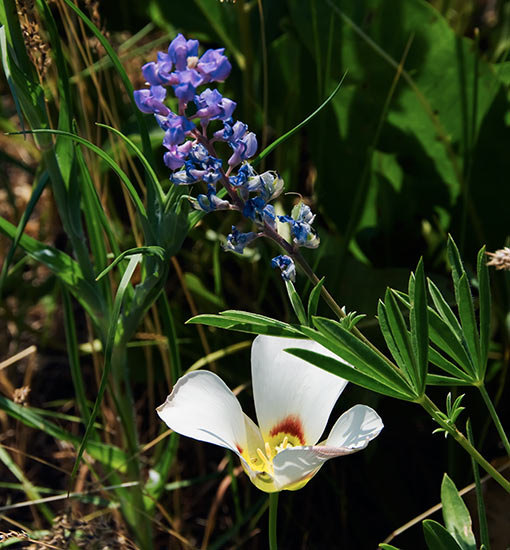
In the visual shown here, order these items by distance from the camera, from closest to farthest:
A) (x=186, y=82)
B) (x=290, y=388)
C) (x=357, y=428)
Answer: (x=186, y=82)
(x=357, y=428)
(x=290, y=388)

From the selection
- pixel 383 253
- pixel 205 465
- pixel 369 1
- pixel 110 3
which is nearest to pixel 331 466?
pixel 205 465

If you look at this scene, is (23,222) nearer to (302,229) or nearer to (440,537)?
(302,229)

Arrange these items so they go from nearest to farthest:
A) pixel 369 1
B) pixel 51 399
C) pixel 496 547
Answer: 1. pixel 496 547
2. pixel 369 1
3. pixel 51 399

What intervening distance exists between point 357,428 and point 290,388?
13 cm

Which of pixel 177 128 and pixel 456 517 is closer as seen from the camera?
pixel 177 128

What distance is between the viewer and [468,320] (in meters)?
0.70

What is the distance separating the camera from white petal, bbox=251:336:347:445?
78 centimetres

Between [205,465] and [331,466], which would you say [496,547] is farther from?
[205,465]

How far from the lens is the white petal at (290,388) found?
2.57ft

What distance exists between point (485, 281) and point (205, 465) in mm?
740

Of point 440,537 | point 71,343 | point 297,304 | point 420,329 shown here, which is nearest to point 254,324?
point 297,304

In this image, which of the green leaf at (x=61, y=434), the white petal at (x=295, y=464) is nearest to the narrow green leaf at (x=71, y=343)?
the green leaf at (x=61, y=434)

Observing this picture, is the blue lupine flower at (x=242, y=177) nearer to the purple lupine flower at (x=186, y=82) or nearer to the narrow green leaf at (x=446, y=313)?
the purple lupine flower at (x=186, y=82)

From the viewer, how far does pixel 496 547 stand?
997 millimetres
